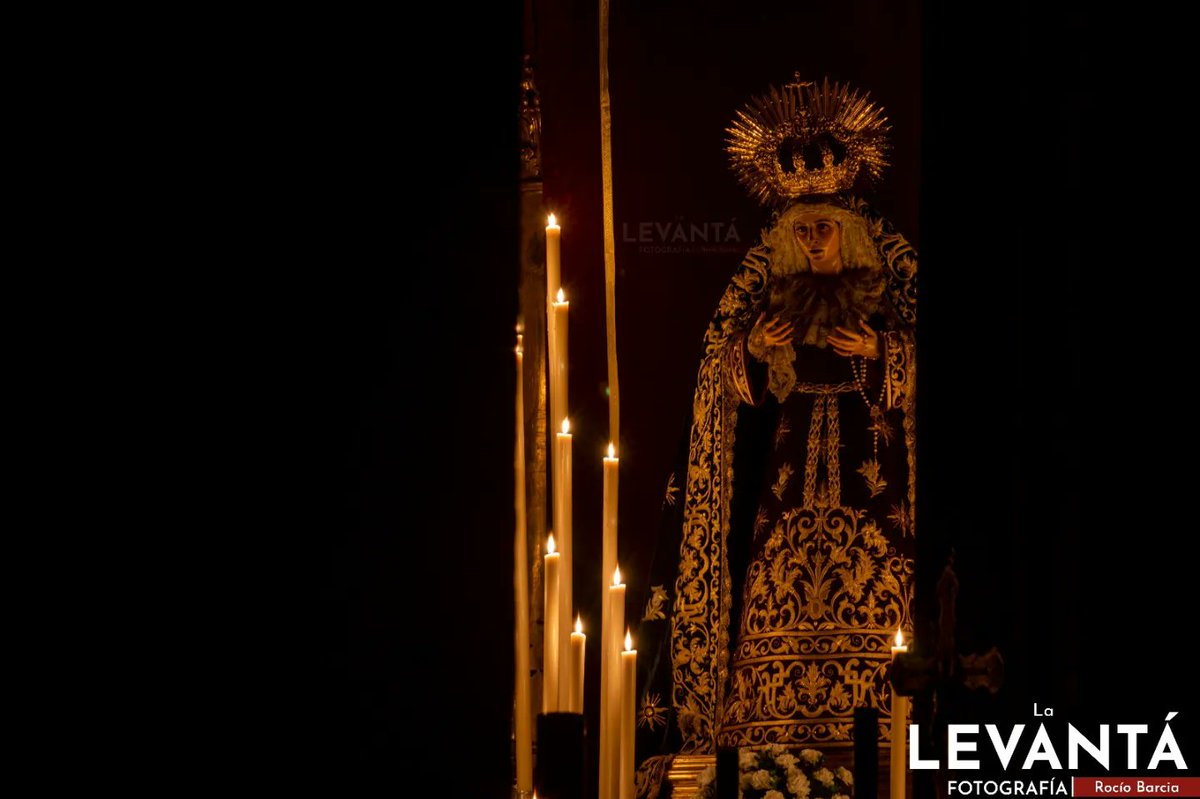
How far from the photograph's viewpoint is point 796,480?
320cm

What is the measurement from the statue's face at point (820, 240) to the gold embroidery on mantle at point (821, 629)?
1.82 feet

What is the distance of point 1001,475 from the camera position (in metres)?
1.03

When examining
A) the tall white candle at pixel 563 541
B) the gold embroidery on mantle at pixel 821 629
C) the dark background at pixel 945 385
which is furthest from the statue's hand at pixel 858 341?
the dark background at pixel 945 385

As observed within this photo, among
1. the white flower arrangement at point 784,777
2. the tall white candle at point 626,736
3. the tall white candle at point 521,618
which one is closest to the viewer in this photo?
the tall white candle at point 521,618

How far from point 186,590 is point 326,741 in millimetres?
140

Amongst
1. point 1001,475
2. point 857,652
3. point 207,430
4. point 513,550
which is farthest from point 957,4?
point 857,652

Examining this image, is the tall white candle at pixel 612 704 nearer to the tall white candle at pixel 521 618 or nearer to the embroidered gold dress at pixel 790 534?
the tall white candle at pixel 521 618

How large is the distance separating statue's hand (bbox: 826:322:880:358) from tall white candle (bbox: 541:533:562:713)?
199 centimetres

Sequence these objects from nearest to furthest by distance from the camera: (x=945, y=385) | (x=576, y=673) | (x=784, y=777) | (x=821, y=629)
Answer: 1. (x=945, y=385)
2. (x=576, y=673)
3. (x=784, y=777)
4. (x=821, y=629)

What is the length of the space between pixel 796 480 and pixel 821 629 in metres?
0.34

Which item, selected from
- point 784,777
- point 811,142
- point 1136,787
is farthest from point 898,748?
point 811,142

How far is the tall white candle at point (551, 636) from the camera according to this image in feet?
3.93

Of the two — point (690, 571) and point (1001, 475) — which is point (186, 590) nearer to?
point (1001, 475)

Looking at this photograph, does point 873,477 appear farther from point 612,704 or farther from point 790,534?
point 612,704
